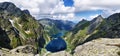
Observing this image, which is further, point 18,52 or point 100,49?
point 18,52

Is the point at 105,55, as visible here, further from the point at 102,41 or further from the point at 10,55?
the point at 10,55

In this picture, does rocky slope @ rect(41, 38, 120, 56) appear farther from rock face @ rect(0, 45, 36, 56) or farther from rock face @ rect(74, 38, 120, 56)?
rock face @ rect(0, 45, 36, 56)

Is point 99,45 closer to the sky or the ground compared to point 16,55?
closer to the sky

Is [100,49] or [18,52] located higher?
[100,49]

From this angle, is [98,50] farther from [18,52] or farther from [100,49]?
[18,52]

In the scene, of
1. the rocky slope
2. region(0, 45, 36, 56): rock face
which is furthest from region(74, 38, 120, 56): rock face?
region(0, 45, 36, 56): rock face

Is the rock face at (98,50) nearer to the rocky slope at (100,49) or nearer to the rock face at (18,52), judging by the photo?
the rocky slope at (100,49)

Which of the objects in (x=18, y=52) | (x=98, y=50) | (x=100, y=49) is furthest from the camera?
(x=18, y=52)

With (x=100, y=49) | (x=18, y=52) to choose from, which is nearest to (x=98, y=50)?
(x=100, y=49)

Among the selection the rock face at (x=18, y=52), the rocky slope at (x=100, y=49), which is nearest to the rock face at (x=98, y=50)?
the rocky slope at (x=100, y=49)

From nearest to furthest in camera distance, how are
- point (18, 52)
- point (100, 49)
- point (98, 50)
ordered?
point (98, 50) → point (100, 49) → point (18, 52)

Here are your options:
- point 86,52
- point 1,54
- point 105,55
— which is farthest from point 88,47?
point 1,54
